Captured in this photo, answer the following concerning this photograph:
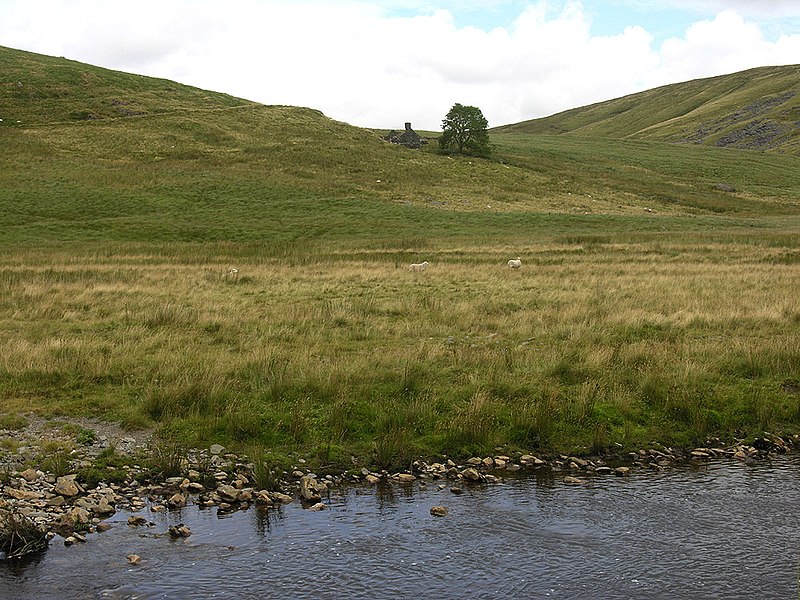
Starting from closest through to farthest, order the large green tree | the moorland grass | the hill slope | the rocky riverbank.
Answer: the rocky riverbank, the moorland grass, the hill slope, the large green tree

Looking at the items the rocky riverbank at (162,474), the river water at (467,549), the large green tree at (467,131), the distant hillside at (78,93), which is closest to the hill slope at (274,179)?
the distant hillside at (78,93)

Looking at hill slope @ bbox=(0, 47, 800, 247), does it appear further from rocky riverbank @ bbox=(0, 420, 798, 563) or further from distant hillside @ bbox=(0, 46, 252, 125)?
rocky riverbank @ bbox=(0, 420, 798, 563)

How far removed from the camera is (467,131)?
3880 inches

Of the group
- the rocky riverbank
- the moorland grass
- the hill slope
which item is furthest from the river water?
the hill slope

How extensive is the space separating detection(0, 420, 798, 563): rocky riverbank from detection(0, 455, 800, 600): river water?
0.29m

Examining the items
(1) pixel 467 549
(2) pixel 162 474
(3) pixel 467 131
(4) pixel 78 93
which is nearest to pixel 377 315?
(2) pixel 162 474

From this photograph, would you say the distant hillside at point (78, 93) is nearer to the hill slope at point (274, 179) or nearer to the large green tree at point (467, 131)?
the hill slope at point (274, 179)

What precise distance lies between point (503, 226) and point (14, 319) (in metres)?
41.4

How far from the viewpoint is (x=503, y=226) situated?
187 feet

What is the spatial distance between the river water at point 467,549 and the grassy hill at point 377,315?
188cm

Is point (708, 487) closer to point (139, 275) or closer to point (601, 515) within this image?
point (601, 515)

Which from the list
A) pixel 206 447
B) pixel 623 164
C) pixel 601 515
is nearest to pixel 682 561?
pixel 601 515

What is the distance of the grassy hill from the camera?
13000 mm

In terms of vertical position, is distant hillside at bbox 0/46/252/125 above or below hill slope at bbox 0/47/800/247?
above
